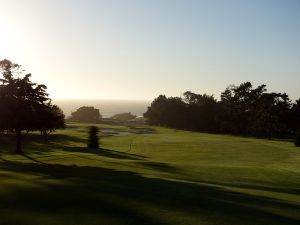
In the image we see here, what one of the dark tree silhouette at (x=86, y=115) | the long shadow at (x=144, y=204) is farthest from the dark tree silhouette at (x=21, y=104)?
the dark tree silhouette at (x=86, y=115)

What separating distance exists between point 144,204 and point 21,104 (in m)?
35.0

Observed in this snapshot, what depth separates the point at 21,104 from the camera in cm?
4753

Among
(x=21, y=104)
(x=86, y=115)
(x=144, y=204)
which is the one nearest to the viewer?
(x=144, y=204)

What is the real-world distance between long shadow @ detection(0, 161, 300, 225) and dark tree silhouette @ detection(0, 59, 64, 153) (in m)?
28.5

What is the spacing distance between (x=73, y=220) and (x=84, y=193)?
410cm

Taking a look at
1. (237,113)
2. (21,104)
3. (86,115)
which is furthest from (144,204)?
(86,115)

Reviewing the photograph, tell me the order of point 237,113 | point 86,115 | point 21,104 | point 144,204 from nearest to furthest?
point 144,204
point 21,104
point 237,113
point 86,115

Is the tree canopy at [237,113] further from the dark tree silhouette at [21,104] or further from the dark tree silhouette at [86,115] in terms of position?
the dark tree silhouette at [21,104]

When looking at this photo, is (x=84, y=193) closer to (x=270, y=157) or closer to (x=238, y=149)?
(x=270, y=157)

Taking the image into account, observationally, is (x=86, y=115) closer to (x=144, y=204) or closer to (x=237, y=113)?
(x=237, y=113)

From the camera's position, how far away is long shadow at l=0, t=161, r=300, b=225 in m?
14.4

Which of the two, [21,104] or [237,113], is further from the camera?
[237,113]

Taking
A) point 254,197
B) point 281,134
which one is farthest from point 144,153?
point 281,134

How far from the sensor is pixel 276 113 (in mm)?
108188
